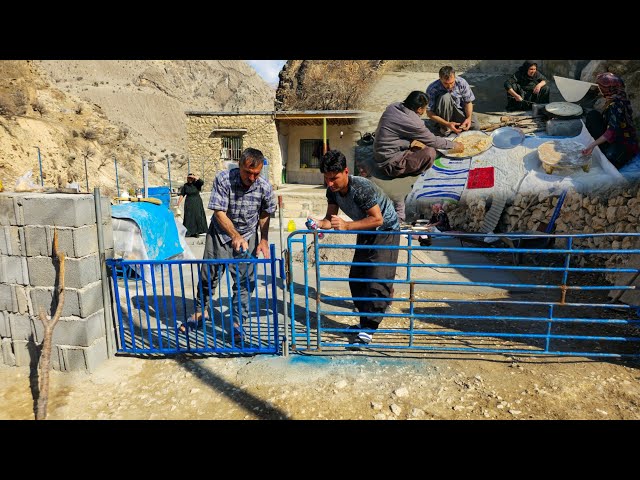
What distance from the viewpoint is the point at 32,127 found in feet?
66.5

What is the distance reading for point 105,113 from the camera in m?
35.7

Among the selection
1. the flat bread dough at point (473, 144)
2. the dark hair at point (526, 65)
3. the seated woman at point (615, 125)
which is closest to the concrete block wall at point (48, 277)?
the flat bread dough at point (473, 144)

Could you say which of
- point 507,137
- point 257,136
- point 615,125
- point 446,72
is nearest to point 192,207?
point 446,72

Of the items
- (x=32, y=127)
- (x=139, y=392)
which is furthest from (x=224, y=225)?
(x=32, y=127)

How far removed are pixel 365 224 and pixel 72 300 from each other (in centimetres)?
252

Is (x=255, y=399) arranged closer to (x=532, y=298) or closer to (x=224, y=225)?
(x=224, y=225)

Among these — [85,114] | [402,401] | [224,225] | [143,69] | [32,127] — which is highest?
[143,69]

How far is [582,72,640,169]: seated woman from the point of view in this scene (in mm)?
5609

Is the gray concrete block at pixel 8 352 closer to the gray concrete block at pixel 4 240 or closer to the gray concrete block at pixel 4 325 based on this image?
the gray concrete block at pixel 4 325

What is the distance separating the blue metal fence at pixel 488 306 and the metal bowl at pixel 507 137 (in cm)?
199

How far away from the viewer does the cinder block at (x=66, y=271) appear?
3.20m

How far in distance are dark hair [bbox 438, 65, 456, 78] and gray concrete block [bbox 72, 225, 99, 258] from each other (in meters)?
5.12

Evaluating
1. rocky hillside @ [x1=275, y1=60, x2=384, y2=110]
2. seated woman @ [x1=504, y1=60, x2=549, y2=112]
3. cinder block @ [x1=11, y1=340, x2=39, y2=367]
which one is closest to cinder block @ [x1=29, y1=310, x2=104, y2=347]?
cinder block @ [x1=11, y1=340, x2=39, y2=367]

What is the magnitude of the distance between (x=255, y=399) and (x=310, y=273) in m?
3.26
